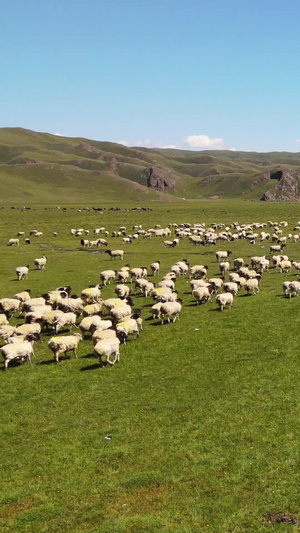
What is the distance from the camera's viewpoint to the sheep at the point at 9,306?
2852 cm

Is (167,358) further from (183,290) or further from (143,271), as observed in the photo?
(143,271)

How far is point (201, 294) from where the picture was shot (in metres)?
30.2

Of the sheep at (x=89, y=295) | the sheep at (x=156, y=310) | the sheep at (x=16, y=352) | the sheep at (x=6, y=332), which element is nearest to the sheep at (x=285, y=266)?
the sheep at (x=156, y=310)

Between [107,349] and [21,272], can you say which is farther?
[21,272]

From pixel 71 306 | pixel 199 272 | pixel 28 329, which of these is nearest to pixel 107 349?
pixel 28 329

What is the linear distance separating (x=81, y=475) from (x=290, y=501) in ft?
19.3

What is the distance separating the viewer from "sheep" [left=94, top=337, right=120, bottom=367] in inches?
801

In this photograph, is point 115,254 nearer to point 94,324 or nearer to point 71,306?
point 71,306

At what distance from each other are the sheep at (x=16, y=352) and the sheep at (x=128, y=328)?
4709mm

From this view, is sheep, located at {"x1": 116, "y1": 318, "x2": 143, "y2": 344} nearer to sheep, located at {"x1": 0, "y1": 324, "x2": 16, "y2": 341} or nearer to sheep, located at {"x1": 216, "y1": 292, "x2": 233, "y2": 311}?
sheep, located at {"x1": 0, "y1": 324, "x2": 16, "y2": 341}

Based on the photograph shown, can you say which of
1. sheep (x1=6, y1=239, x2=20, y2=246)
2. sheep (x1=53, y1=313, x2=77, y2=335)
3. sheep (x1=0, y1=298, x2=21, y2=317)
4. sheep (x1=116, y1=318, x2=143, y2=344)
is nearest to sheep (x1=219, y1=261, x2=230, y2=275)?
sheep (x1=116, y1=318, x2=143, y2=344)

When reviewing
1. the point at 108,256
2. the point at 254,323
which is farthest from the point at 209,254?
the point at 254,323

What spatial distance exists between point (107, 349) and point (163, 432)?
6488mm

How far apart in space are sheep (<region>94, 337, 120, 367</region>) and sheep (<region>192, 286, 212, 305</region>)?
1055cm
